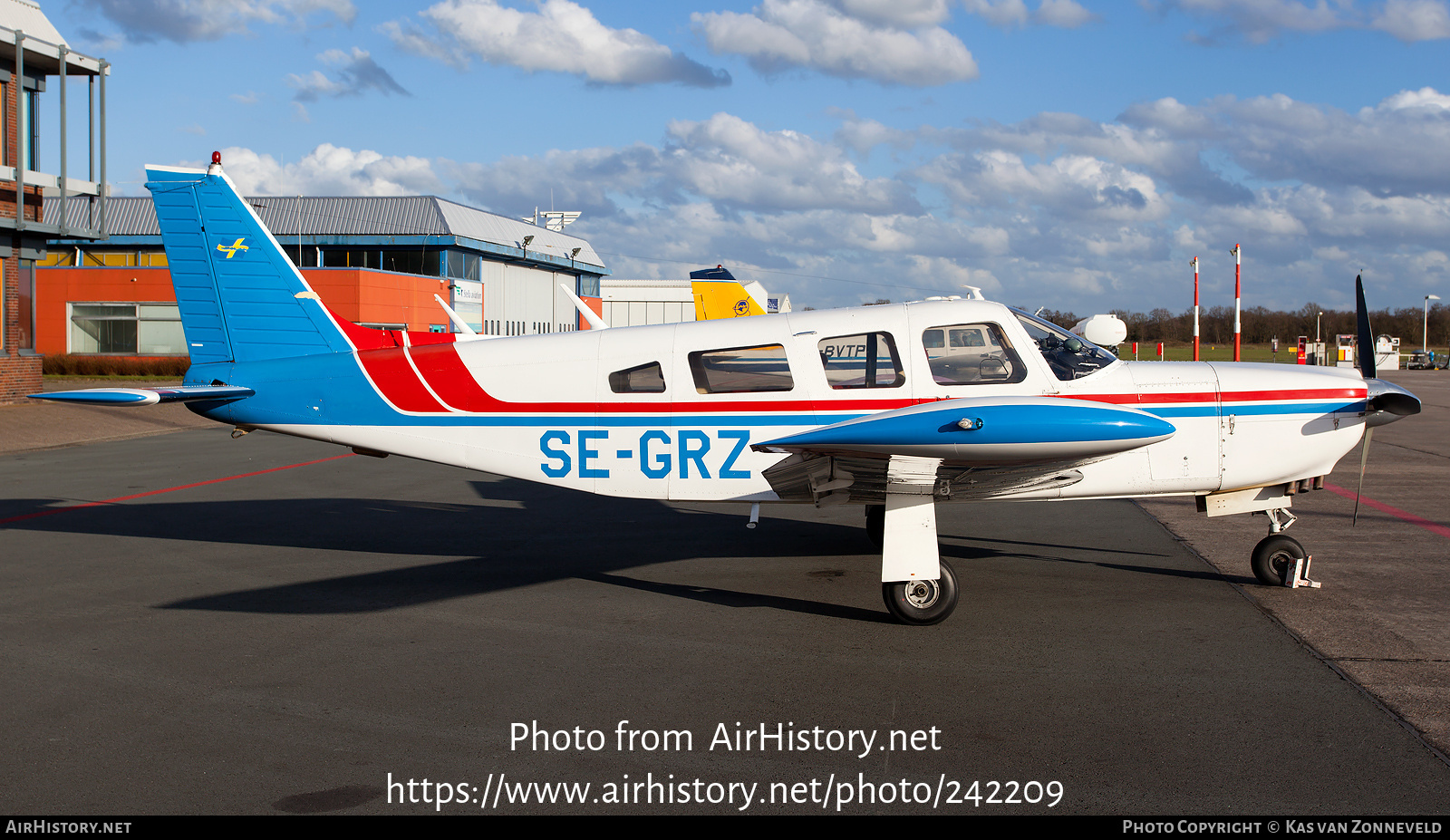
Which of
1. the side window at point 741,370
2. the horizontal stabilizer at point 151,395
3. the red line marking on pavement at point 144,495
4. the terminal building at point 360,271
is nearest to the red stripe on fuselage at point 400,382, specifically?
the horizontal stabilizer at point 151,395

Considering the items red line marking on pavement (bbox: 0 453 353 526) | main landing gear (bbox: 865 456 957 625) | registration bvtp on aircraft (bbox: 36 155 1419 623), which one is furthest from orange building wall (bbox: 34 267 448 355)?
main landing gear (bbox: 865 456 957 625)

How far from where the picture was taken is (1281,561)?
24.2 ft

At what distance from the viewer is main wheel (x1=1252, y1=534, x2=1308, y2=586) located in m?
7.36

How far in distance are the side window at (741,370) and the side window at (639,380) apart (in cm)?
27

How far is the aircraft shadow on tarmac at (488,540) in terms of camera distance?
7355mm

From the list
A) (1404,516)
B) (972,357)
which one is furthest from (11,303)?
(1404,516)

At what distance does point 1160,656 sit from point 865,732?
220 centimetres

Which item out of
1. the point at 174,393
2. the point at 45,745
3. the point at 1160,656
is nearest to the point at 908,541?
the point at 1160,656

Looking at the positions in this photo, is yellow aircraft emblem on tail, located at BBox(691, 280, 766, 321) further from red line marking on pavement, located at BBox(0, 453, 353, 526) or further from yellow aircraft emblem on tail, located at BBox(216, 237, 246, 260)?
yellow aircraft emblem on tail, located at BBox(216, 237, 246, 260)

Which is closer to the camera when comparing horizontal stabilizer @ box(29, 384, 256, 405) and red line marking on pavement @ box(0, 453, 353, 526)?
horizontal stabilizer @ box(29, 384, 256, 405)

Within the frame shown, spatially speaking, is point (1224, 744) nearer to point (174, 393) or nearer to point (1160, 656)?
point (1160, 656)

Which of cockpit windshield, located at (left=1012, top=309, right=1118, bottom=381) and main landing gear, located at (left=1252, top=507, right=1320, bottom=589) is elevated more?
cockpit windshield, located at (left=1012, top=309, right=1118, bottom=381)

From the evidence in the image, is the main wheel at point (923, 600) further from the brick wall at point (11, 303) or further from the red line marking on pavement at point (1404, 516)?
the brick wall at point (11, 303)

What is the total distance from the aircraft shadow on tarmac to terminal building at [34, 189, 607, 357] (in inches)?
795
